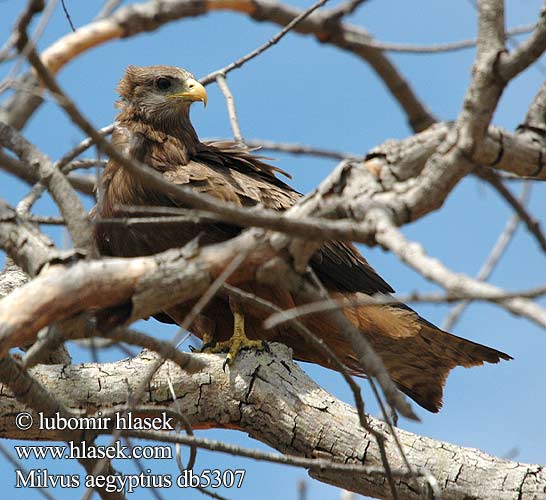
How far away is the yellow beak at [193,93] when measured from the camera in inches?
208

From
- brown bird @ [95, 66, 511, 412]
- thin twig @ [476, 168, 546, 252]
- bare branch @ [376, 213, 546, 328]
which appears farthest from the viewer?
brown bird @ [95, 66, 511, 412]

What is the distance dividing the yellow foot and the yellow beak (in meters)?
1.54

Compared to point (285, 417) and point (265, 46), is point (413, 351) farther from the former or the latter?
point (265, 46)

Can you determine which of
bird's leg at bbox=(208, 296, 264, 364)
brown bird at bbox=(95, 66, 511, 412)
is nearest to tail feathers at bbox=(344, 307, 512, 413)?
brown bird at bbox=(95, 66, 511, 412)

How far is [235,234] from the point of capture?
4574mm

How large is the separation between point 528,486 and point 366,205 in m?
1.76

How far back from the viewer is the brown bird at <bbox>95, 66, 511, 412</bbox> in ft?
15.0

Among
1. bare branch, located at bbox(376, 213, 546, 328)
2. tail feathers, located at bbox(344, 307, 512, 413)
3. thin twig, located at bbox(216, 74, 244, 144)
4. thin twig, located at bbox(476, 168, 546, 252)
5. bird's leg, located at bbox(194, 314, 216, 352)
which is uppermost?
thin twig, located at bbox(216, 74, 244, 144)

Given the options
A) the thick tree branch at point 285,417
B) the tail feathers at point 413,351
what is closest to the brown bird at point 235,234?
the tail feathers at point 413,351

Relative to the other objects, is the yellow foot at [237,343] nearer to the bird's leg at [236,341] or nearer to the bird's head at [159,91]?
the bird's leg at [236,341]

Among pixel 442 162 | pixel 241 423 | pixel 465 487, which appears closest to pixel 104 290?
pixel 442 162

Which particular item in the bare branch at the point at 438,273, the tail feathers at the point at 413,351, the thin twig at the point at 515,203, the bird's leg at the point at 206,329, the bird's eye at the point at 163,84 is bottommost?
the bare branch at the point at 438,273

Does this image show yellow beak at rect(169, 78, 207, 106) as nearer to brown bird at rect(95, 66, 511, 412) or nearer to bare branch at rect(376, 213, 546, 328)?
brown bird at rect(95, 66, 511, 412)

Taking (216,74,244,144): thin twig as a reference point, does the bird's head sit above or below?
above
